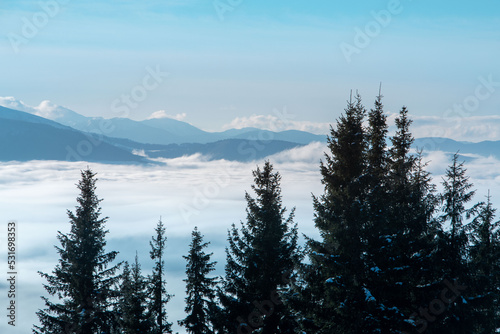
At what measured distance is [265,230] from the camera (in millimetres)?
28094

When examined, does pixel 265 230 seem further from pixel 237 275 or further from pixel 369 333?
pixel 369 333

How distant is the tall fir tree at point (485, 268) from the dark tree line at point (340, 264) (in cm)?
10

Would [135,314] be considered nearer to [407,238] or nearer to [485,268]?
[407,238]

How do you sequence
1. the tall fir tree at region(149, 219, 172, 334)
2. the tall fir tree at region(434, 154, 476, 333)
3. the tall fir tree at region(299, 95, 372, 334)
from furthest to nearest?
the tall fir tree at region(149, 219, 172, 334)
the tall fir tree at region(434, 154, 476, 333)
the tall fir tree at region(299, 95, 372, 334)

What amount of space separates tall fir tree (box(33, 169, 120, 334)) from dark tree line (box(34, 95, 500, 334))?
0.22ft

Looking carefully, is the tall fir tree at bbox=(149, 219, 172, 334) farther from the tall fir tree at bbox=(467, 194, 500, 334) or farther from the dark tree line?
the tall fir tree at bbox=(467, 194, 500, 334)

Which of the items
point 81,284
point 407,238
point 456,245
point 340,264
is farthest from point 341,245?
point 81,284

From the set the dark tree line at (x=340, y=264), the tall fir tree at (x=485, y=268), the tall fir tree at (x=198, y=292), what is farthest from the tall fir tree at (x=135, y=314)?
the tall fir tree at (x=485, y=268)
